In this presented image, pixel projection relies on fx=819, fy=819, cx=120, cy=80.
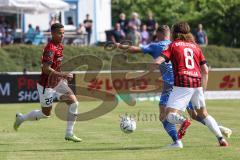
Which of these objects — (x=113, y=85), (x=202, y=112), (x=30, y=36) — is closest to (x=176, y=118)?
(x=202, y=112)

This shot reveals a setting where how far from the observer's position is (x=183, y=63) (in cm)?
1330

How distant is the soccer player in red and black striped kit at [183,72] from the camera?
43.5 feet

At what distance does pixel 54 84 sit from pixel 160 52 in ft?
8.31

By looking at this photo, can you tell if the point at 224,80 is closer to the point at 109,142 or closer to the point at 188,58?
the point at 109,142

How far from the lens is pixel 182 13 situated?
197ft

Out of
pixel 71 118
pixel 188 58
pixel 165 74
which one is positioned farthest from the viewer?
pixel 71 118

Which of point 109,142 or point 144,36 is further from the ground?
point 144,36

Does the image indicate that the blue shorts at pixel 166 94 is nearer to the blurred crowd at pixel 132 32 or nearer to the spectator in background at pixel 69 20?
the blurred crowd at pixel 132 32

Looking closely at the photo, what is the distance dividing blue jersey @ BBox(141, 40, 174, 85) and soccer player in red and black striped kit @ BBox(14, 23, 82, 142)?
1745 millimetres

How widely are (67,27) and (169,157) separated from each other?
29211 mm

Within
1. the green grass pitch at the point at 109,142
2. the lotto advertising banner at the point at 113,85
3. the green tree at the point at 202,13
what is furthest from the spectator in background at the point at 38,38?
the green grass pitch at the point at 109,142

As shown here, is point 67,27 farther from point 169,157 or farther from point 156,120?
point 169,157

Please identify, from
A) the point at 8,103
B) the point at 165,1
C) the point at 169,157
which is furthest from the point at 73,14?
the point at 169,157

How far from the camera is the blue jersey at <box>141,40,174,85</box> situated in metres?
13.9
